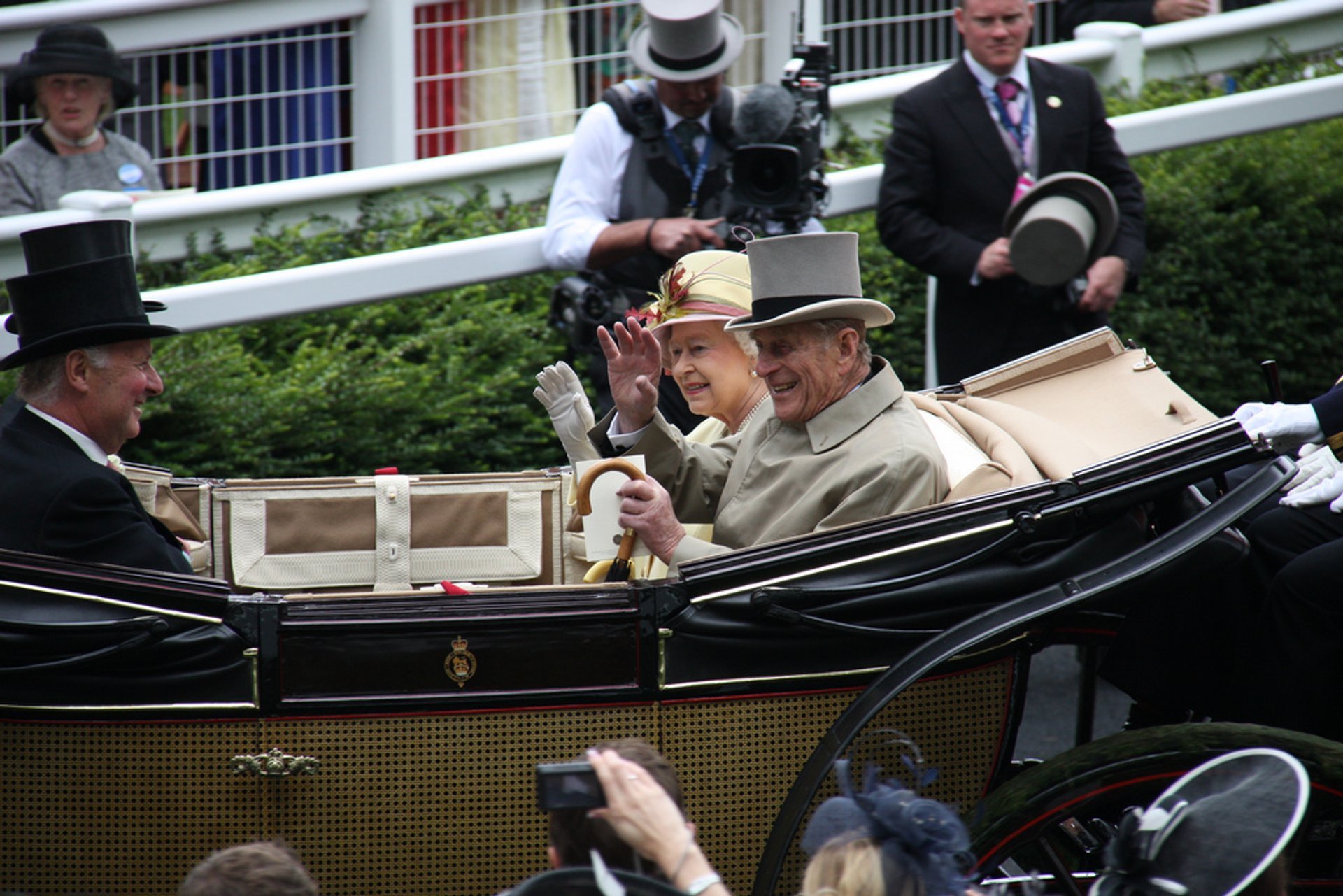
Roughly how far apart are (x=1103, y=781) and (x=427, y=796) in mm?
1236

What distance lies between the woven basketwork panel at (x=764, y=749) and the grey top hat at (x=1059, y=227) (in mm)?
2355

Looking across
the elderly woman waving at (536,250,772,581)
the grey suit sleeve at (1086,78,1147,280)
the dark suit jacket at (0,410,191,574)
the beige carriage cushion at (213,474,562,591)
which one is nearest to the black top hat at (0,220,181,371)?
the dark suit jacket at (0,410,191,574)

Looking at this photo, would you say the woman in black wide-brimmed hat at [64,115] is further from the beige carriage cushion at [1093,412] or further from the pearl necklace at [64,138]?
the beige carriage cushion at [1093,412]

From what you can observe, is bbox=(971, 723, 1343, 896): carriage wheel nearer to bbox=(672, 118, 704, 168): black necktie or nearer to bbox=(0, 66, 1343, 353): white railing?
bbox=(672, 118, 704, 168): black necktie

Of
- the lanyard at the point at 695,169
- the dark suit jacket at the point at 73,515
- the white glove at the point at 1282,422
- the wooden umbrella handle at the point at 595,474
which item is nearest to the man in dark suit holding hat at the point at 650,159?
the lanyard at the point at 695,169

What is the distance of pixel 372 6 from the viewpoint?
708cm

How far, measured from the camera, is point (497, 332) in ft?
20.2

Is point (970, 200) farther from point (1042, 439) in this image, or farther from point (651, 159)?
point (1042, 439)

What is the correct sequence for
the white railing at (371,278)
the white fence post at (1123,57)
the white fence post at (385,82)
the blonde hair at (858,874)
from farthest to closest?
the white fence post at (1123,57) → the white fence post at (385,82) → the white railing at (371,278) → the blonde hair at (858,874)

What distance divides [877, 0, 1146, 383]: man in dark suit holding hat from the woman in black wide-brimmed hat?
2.79 m

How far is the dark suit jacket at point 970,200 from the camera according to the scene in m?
5.35

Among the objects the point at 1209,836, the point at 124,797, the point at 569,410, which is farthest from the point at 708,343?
the point at 1209,836

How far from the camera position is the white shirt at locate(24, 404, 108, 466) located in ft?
11.0

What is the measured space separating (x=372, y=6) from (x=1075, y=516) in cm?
502
